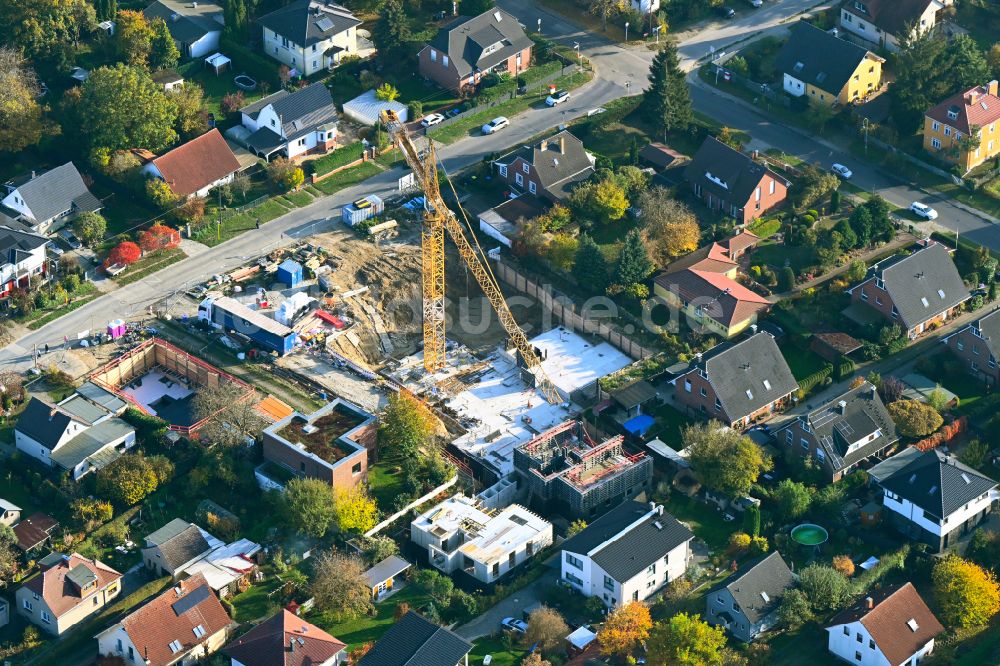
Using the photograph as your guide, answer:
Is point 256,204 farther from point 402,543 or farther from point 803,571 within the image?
point 803,571

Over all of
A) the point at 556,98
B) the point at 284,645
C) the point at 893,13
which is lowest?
the point at 284,645

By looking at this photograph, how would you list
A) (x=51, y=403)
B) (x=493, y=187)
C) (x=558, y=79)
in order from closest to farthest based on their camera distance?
1. (x=51, y=403)
2. (x=493, y=187)
3. (x=558, y=79)

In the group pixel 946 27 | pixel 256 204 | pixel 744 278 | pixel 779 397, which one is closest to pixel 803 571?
pixel 779 397

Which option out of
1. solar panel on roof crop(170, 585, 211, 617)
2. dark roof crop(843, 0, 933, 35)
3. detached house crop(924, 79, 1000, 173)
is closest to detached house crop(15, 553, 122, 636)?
solar panel on roof crop(170, 585, 211, 617)

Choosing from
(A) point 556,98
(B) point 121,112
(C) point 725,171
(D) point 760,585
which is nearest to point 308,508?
(D) point 760,585

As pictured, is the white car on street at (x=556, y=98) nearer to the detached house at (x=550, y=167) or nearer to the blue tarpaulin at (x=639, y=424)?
the detached house at (x=550, y=167)

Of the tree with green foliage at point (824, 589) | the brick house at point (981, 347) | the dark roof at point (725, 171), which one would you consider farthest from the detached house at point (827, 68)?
the tree with green foliage at point (824, 589)

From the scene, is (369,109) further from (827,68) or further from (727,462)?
(727,462)

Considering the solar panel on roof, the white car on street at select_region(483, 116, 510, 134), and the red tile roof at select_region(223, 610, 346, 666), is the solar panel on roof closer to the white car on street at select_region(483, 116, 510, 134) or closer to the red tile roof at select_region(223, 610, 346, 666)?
the red tile roof at select_region(223, 610, 346, 666)
